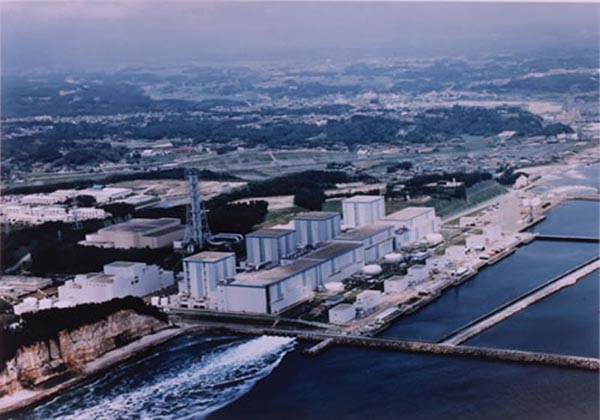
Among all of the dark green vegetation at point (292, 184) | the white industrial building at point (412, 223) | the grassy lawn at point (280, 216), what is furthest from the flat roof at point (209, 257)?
the dark green vegetation at point (292, 184)

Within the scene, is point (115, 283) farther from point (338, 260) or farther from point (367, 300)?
point (367, 300)

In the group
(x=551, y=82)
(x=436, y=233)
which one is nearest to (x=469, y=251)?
(x=436, y=233)

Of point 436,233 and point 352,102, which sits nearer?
point 436,233

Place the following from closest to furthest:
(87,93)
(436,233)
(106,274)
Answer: (106,274) → (436,233) → (87,93)

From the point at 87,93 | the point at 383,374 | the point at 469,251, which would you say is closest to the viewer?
the point at 383,374

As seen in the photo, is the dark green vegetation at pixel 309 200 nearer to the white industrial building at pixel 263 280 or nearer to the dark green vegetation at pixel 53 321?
the white industrial building at pixel 263 280

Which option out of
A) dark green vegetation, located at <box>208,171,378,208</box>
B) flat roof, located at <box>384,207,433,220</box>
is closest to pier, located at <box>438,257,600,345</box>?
flat roof, located at <box>384,207,433,220</box>

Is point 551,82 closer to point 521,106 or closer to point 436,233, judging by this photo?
point 521,106
